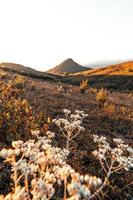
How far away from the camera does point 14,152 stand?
4.29 m

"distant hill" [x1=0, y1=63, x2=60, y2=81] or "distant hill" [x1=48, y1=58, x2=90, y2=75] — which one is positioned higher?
"distant hill" [x1=0, y1=63, x2=60, y2=81]

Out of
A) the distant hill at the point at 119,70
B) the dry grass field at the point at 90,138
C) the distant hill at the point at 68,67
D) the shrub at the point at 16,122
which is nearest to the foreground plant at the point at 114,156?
the dry grass field at the point at 90,138

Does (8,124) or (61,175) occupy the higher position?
(61,175)

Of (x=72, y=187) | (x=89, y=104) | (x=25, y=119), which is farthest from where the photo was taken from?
(x=89, y=104)

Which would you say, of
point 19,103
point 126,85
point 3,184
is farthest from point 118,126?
point 126,85

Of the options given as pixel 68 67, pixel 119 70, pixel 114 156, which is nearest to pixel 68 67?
pixel 68 67

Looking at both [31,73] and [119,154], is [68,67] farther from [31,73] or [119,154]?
[119,154]

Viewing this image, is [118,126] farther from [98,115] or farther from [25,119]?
[25,119]

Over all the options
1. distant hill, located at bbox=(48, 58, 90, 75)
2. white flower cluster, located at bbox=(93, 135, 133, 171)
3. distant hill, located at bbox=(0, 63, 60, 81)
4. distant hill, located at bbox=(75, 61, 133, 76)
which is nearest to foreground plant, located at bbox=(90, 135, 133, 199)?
white flower cluster, located at bbox=(93, 135, 133, 171)

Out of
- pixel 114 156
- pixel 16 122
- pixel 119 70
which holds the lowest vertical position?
pixel 119 70

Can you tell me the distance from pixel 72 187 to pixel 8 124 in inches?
294

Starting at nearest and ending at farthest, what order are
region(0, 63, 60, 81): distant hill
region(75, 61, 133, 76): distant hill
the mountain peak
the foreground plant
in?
the foreground plant → region(0, 63, 60, 81): distant hill → region(75, 61, 133, 76): distant hill → the mountain peak

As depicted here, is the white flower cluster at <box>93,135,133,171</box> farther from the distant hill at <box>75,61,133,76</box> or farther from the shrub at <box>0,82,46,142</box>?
the distant hill at <box>75,61,133,76</box>

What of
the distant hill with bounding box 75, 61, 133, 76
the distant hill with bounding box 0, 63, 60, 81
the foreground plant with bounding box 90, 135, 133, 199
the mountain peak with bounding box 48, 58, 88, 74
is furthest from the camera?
the mountain peak with bounding box 48, 58, 88, 74
